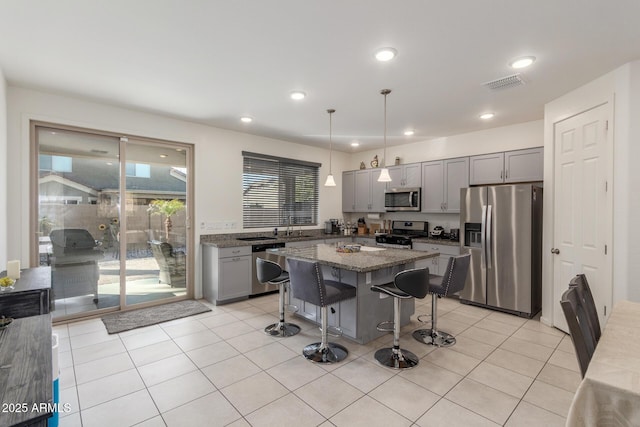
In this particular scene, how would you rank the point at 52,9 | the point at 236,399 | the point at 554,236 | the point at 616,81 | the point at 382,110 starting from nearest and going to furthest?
1. the point at 52,9
2. the point at 236,399
3. the point at 616,81
4. the point at 554,236
5. the point at 382,110

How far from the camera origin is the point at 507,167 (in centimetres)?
455

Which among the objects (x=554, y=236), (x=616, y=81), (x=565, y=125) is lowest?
(x=554, y=236)

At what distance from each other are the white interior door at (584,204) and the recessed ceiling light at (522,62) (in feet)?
3.23

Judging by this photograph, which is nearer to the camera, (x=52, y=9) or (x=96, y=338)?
(x=52, y=9)

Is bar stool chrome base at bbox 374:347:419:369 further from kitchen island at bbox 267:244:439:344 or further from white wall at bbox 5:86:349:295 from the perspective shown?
white wall at bbox 5:86:349:295

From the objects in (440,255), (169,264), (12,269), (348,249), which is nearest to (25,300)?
(12,269)

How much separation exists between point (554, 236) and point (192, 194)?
4.92 meters

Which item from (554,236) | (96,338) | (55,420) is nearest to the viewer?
(55,420)

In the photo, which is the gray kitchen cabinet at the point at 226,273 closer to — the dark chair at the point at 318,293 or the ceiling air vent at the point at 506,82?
the dark chair at the point at 318,293

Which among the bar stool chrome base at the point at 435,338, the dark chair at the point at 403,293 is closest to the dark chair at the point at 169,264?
the dark chair at the point at 403,293

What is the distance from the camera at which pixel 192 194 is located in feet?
15.5

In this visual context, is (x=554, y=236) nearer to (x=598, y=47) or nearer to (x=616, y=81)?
(x=616, y=81)

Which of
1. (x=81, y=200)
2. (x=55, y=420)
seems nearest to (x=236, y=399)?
(x=55, y=420)

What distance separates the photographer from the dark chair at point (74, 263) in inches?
149
